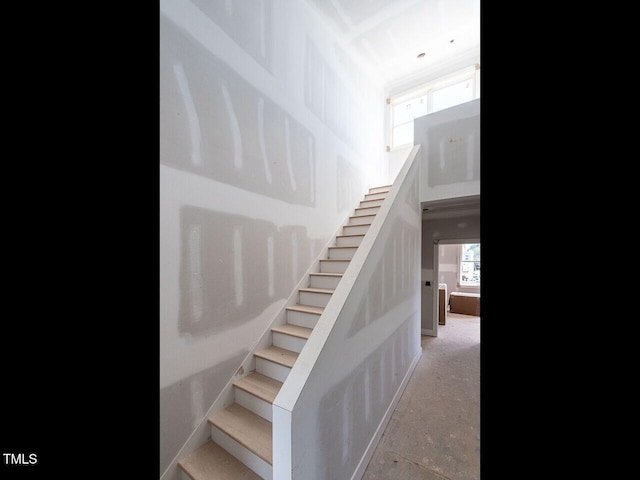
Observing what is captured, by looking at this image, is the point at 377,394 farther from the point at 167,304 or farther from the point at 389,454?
the point at 167,304

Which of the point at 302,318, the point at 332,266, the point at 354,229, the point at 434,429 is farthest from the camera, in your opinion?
the point at 354,229

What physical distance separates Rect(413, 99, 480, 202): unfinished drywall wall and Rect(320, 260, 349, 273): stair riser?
66.1 inches

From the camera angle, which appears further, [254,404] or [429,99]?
[429,99]

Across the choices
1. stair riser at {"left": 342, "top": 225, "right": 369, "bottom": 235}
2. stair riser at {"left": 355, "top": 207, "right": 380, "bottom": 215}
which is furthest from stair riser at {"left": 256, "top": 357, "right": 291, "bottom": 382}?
stair riser at {"left": 355, "top": 207, "right": 380, "bottom": 215}

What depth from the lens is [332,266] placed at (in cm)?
305

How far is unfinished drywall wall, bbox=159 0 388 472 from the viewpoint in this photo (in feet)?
5.87

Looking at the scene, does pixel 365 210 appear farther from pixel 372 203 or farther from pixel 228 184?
pixel 228 184

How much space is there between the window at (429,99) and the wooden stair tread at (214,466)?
203 inches

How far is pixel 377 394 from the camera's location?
86.1 inches

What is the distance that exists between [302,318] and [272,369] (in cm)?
53

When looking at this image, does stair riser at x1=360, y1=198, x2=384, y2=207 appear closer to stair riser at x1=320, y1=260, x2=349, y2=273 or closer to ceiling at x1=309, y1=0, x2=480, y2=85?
stair riser at x1=320, y1=260, x2=349, y2=273

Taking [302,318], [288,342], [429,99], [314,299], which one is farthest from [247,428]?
[429,99]
